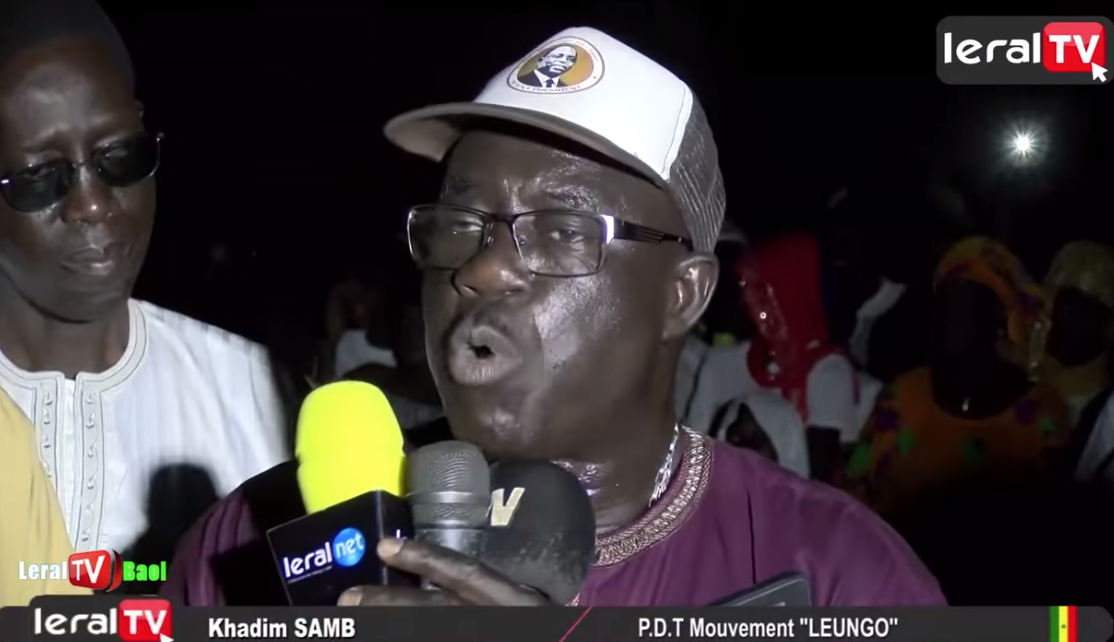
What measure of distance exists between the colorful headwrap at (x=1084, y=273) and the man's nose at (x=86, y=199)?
0.98 meters

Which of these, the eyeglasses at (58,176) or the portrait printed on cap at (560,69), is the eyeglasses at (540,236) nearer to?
the portrait printed on cap at (560,69)

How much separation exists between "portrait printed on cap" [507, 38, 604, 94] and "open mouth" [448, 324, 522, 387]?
16 centimetres

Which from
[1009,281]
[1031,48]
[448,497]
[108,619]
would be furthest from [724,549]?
[1009,281]

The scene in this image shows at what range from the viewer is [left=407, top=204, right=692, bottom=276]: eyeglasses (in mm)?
896

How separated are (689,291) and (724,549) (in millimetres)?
175

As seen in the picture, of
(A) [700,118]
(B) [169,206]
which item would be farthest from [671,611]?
(B) [169,206]

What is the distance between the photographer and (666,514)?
96 centimetres

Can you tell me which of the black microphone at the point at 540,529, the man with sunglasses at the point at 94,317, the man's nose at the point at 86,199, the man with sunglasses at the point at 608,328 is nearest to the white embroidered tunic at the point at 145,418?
the man with sunglasses at the point at 94,317

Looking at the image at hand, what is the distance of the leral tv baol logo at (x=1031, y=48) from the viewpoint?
3.89 ft

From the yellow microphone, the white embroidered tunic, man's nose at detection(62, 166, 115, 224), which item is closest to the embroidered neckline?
the yellow microphone

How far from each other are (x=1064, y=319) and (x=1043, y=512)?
24 centimetres

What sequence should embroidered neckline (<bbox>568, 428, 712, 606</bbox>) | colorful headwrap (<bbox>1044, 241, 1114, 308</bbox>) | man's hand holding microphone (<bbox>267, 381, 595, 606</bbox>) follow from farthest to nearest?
colorful headwrap (<bbox>1044, 241, 1114, 308</bbox>) → embroidered neckline (<bbox>568, 428, 712, 606</bbox>) → man's hand holding microphone (<bbox>267, 381, 595, 606</bbox>)

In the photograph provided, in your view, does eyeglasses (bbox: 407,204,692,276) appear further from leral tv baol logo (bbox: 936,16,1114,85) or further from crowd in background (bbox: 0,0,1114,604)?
leral tv baol logo (bbox: 936,16,1114,85)

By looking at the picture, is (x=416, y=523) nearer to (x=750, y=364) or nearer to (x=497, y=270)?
(x=497, y=270)
